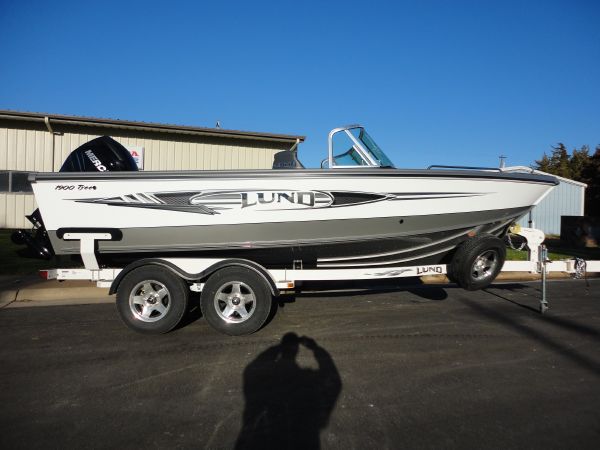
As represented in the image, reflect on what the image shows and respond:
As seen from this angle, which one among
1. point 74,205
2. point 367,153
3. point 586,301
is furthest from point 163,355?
point 586,301

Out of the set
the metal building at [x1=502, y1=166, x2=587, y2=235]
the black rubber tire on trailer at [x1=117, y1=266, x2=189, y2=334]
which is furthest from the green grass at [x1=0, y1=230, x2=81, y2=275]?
the metal building at [x1=502, y1=166, x2=587, y2=235]

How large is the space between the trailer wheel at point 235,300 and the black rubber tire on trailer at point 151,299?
312 mm

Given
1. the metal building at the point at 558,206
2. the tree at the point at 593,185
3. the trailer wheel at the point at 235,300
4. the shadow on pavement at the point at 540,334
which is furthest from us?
the tree at the point at 593,185

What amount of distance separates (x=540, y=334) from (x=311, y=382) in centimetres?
309

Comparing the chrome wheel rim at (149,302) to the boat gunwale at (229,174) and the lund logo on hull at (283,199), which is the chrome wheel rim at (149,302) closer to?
the boat gunwale at (229,174)

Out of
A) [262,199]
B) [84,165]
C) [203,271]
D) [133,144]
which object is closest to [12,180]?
[133,144]

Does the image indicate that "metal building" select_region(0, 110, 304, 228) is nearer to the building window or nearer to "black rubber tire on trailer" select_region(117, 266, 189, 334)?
the building window

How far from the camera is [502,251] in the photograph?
470cm

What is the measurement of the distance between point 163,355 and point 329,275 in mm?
2045

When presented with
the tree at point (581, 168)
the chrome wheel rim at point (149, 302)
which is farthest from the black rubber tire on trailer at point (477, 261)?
the tree at point (581, 168)

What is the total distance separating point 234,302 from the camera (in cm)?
442

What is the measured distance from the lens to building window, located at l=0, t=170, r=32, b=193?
11766mm

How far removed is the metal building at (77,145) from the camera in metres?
11.8

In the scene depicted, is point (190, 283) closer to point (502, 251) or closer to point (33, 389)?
point (33, 389)
